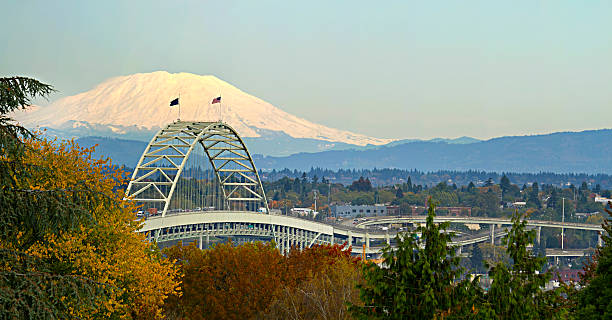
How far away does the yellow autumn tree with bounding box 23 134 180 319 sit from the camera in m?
28.8

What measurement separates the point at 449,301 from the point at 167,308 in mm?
23946

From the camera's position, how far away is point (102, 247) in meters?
31.1

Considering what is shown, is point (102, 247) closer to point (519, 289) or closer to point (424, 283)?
point (424, 283)

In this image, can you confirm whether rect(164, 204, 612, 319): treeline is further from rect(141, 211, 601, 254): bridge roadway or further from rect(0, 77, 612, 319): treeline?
rect(141, 211, 601, 254): bridge roadway

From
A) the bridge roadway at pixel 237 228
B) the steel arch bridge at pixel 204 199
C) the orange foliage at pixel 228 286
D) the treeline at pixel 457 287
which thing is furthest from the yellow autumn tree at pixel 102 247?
the steel arch bridge at pixel 204 199

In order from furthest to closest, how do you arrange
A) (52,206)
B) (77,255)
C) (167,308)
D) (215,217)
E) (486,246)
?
1. (486,246)
2. (215,217)
3. (167,308)
4. (77,255)
5. (52,206)

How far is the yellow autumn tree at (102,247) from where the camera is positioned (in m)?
28.8

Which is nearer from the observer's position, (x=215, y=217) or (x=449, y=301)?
(x=449, y=301)

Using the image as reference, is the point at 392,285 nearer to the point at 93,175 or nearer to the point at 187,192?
the point at 93,175

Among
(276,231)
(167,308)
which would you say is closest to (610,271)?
(167,308)

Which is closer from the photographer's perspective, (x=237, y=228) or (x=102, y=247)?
(x=102, y=247)

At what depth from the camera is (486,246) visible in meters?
177

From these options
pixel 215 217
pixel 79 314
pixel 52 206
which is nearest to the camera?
pixel 52 206

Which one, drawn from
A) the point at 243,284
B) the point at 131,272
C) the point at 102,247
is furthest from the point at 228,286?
the point at 102,247
